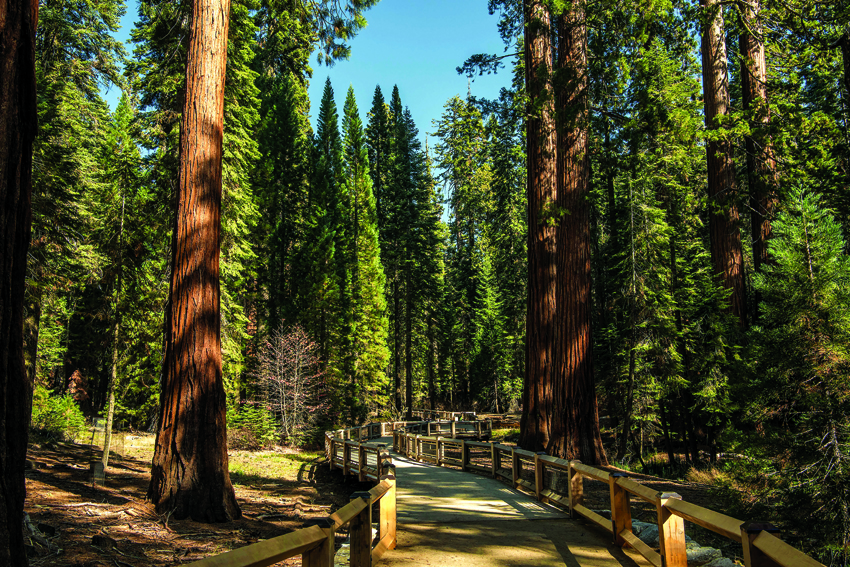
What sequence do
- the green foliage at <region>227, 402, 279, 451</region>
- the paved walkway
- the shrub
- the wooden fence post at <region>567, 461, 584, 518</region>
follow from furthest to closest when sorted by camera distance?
the green foliage at <region>227, 402, 279, 451</region> < the shrub < the wooden fence post at <region>567, 461, 584, 518</region> < the paved walkway

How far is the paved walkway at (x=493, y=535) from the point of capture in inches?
201

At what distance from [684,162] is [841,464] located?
499 inches

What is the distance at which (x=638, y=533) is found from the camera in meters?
6.46

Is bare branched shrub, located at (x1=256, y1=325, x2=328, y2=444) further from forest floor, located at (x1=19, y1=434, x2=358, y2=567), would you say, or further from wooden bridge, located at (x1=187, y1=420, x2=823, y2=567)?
wooden bridge, located at (x1=187, y1=420, x2=823, y2=567)

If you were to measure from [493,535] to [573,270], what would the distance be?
254 inches

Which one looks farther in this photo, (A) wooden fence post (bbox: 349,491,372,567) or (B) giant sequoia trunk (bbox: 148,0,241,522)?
(B) giant sequoia trunk (bbox: 148,0,241,522)

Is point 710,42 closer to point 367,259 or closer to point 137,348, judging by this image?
point 137,348

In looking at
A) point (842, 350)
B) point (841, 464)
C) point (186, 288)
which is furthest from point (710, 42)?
point (186, 288)

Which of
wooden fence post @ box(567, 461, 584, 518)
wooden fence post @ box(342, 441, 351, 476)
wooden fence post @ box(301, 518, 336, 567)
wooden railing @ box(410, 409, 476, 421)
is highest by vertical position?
wooden fence post @ box(301, 518, 336, 567)

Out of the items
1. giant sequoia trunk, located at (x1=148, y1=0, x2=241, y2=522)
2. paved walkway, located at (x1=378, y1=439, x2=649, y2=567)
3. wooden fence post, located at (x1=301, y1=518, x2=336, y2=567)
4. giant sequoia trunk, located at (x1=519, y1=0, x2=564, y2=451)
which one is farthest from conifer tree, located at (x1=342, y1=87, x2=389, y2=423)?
wooden fence post, located at (x1=301, y1=518, x2=336, y2=567)

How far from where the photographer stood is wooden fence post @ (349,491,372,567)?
164 inches

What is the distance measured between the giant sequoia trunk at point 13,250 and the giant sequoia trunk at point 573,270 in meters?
8.52

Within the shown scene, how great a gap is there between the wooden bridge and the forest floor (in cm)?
189

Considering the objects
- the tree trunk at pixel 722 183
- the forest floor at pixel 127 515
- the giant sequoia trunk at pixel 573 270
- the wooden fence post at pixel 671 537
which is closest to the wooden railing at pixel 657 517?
the wooden fence post at pixel 671 537
